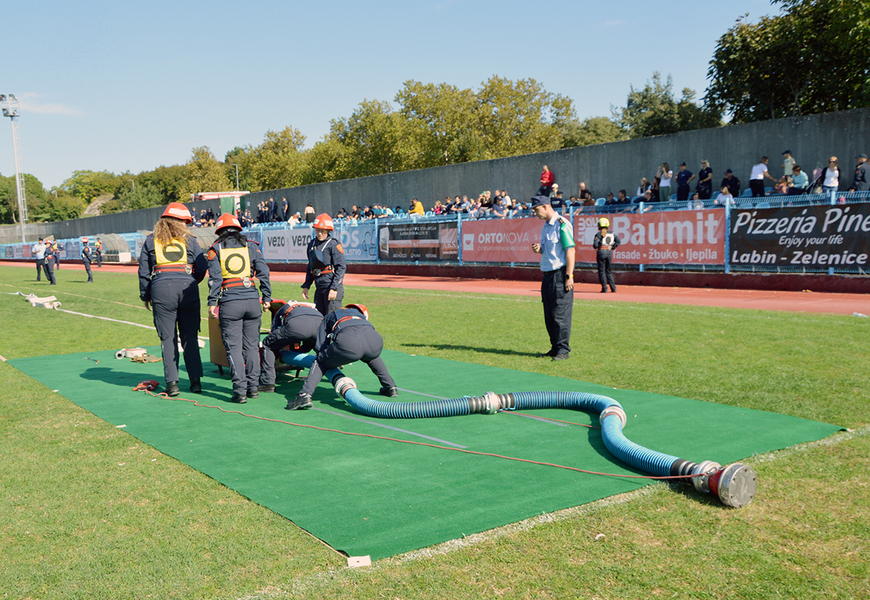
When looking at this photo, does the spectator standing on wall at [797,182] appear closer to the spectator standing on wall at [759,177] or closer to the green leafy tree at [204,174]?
the spectator standing on wall at [759,177]

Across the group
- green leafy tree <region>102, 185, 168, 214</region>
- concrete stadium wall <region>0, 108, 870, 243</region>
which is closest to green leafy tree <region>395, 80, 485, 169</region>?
concrete stadium wall <region>0, 108, 870, 243</region>

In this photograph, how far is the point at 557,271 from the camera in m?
8.97

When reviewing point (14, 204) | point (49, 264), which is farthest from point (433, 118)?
point (14, 204)

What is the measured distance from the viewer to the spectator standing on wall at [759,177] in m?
19.3

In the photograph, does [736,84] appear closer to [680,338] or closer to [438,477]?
[680,338]

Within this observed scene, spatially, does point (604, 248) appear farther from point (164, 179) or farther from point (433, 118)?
point (164, 179)

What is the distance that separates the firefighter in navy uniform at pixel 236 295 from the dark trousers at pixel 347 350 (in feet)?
2.68

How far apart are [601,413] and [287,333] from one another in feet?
11.2

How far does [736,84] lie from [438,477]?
28062 millimetres

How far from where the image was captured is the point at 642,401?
6.70 meters

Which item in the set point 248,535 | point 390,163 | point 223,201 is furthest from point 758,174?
point 390,163

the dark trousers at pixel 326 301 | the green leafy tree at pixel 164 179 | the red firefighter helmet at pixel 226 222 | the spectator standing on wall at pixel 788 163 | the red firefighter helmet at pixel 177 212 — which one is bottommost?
the dark trousers at pixel 326 301

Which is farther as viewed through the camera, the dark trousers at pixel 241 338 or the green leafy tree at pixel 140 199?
the green leafy tree at pixel 140 199

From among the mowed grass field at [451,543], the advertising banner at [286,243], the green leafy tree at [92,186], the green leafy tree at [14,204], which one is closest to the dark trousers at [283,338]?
the mowed grass field at [451,543]
